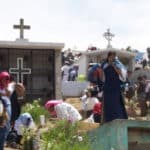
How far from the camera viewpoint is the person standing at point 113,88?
10.6 m

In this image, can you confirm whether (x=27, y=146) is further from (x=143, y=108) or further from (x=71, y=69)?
(x=71, y=69)

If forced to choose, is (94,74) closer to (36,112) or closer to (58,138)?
(58,138)

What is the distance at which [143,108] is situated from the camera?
18812 mm

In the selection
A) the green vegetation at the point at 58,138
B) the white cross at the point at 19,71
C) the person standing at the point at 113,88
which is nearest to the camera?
the green vegetation at the point at 58,138

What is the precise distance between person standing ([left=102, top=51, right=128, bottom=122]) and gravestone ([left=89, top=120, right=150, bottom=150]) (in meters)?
1.78

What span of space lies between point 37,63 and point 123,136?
1226 centimetres

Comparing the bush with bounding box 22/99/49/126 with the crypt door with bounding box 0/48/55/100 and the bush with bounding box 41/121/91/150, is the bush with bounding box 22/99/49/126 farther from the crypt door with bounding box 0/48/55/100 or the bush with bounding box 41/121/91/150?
the crypt door with bounding box 0/48/55/100

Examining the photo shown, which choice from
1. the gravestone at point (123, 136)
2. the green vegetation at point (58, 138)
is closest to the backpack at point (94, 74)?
the green vegetation at point (58, 138)

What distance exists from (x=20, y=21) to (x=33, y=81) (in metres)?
2.63

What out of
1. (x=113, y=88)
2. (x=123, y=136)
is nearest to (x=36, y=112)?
(x=113, y=88)

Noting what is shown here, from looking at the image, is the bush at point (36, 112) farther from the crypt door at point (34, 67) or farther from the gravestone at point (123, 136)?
the gravestone at point (123, 136)

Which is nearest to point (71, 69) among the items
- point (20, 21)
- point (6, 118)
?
point (20, 21)

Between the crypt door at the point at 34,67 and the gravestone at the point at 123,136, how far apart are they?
11.2 meters

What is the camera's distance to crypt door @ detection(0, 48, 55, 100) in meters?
20.2
